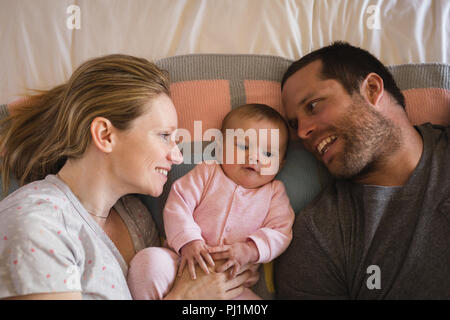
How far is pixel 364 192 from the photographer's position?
1303mm

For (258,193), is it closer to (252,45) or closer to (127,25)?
(252,45)

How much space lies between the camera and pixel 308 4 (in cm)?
174

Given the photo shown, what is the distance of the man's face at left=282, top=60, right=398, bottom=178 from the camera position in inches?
51.8

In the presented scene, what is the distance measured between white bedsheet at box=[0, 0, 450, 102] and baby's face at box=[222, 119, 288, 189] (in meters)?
→ 0.47

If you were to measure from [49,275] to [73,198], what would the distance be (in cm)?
29

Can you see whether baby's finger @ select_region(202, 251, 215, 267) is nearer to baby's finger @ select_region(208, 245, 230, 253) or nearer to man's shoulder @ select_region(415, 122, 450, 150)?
baby's finger @ select_region(208, 245, 230, 253)

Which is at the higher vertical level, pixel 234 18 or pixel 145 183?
pixel 234 18

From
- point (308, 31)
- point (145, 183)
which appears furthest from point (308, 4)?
point (145, 183)

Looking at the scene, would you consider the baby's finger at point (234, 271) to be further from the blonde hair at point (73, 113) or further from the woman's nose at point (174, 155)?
the blonde hair at point (73, 113)

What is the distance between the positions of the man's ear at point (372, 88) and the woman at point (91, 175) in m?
0.72

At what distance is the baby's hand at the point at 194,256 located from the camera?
1.17m

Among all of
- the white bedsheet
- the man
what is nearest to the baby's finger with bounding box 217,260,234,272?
the man
